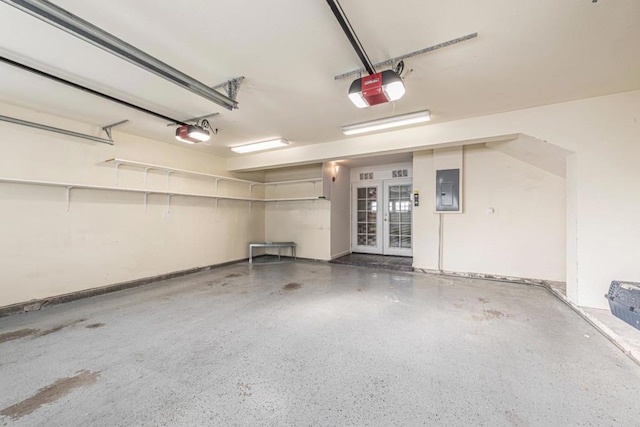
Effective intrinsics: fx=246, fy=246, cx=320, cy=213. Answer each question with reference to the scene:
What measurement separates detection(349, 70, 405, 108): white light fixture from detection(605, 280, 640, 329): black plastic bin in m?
3.11

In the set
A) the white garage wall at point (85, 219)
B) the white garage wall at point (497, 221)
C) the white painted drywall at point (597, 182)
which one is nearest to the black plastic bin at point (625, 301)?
the white painted drywall at point (597, 182)

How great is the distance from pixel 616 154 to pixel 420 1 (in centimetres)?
310

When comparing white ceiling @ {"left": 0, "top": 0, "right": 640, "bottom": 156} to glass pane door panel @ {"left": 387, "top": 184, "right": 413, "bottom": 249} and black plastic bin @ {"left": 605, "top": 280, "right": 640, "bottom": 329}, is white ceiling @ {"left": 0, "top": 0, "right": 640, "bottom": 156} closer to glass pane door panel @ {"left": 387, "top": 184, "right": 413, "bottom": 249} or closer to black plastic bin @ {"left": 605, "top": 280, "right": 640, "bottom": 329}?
black plastic bin @ {"left": 605, "top": 280, "right": 640, "bottom": 329}

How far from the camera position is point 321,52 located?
2.12 m

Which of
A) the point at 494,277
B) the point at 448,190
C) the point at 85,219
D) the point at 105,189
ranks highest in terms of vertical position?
the point at 448,190

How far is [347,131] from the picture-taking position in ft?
12.9

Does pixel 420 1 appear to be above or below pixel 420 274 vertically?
above

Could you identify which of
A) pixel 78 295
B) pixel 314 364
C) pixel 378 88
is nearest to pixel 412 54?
pixel 378 88

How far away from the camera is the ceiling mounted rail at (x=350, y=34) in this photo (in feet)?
5.14

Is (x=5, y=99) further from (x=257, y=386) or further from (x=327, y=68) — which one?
(x=257, y=386)

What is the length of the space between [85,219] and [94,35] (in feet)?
10.3

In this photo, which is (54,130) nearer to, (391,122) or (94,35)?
(94,35)

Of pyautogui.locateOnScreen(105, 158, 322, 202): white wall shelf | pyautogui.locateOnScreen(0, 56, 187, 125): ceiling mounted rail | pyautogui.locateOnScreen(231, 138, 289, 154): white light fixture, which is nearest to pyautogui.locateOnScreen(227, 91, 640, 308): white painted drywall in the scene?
pyautogui.locateOnScreen(231, 138, 289, 154): white light fixture

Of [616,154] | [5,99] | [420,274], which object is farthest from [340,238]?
[5,99]
